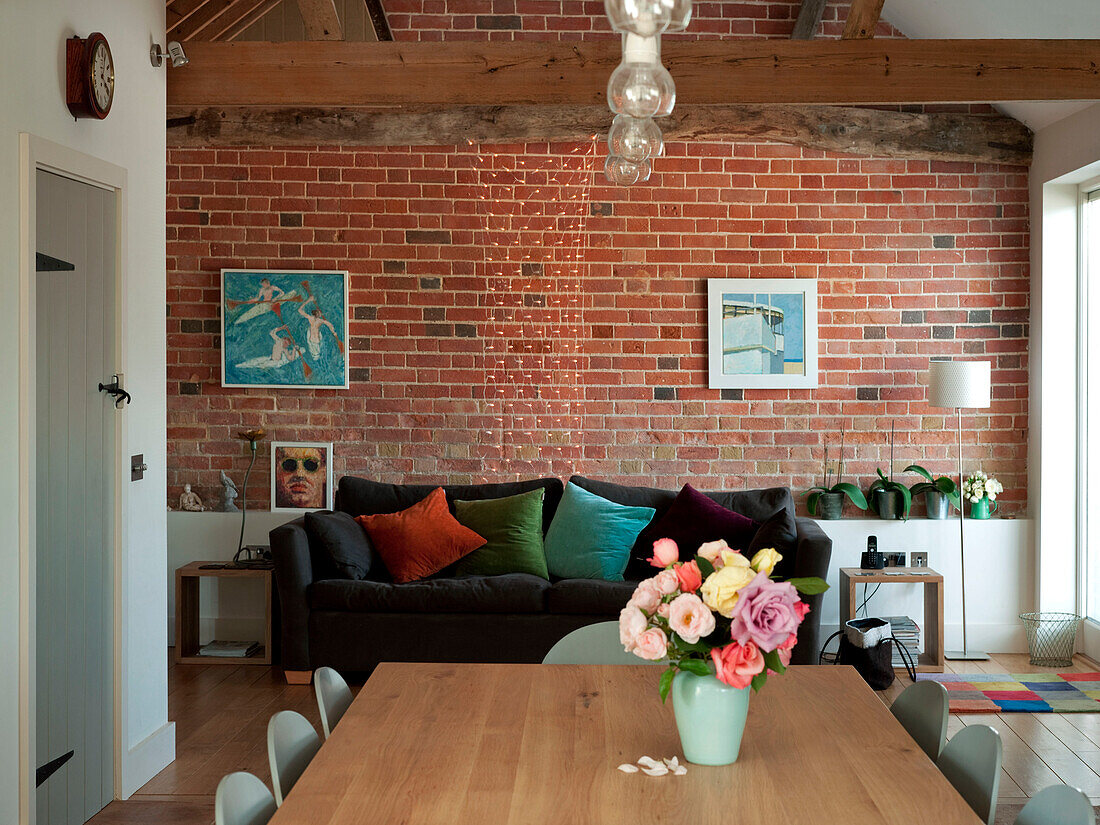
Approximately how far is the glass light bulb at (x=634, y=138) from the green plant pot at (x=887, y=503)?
11.7 ft

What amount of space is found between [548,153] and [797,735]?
432 centimetres

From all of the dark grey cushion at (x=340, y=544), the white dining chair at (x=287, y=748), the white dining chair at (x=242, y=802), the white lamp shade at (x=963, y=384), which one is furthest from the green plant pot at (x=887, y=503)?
the white dining chair at (x=242, y=802)

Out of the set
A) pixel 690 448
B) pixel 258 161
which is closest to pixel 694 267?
pixel 690 448

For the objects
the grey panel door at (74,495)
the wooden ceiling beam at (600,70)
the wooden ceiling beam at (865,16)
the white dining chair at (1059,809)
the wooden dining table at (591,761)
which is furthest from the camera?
the wooden ceiling beam at (865,16)

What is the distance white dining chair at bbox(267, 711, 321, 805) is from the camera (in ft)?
6.42

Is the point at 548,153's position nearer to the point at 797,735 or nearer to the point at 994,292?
the point at 994,292

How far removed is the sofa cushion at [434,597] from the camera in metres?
4.91

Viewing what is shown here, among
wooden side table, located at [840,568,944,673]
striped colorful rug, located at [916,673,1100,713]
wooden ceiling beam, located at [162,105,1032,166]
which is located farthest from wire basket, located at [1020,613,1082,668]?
wooden ceiling beam, located at [162,105,1032,166]

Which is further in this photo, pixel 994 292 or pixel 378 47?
pixel 994 292

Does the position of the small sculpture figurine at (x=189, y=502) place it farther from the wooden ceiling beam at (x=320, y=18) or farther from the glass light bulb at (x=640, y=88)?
the glass light bulb at (x=640, y=88)

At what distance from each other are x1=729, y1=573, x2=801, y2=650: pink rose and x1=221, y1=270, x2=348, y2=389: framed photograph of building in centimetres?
433

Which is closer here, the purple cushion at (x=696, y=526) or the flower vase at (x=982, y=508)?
the purple cushion at (x=696, y=526)

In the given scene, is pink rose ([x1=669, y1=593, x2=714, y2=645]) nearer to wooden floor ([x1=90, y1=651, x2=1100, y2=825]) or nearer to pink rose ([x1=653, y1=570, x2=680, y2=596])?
pink rose ([x1=653, y1=570, x2=680, y2=596])

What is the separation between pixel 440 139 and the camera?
584 centimetres
